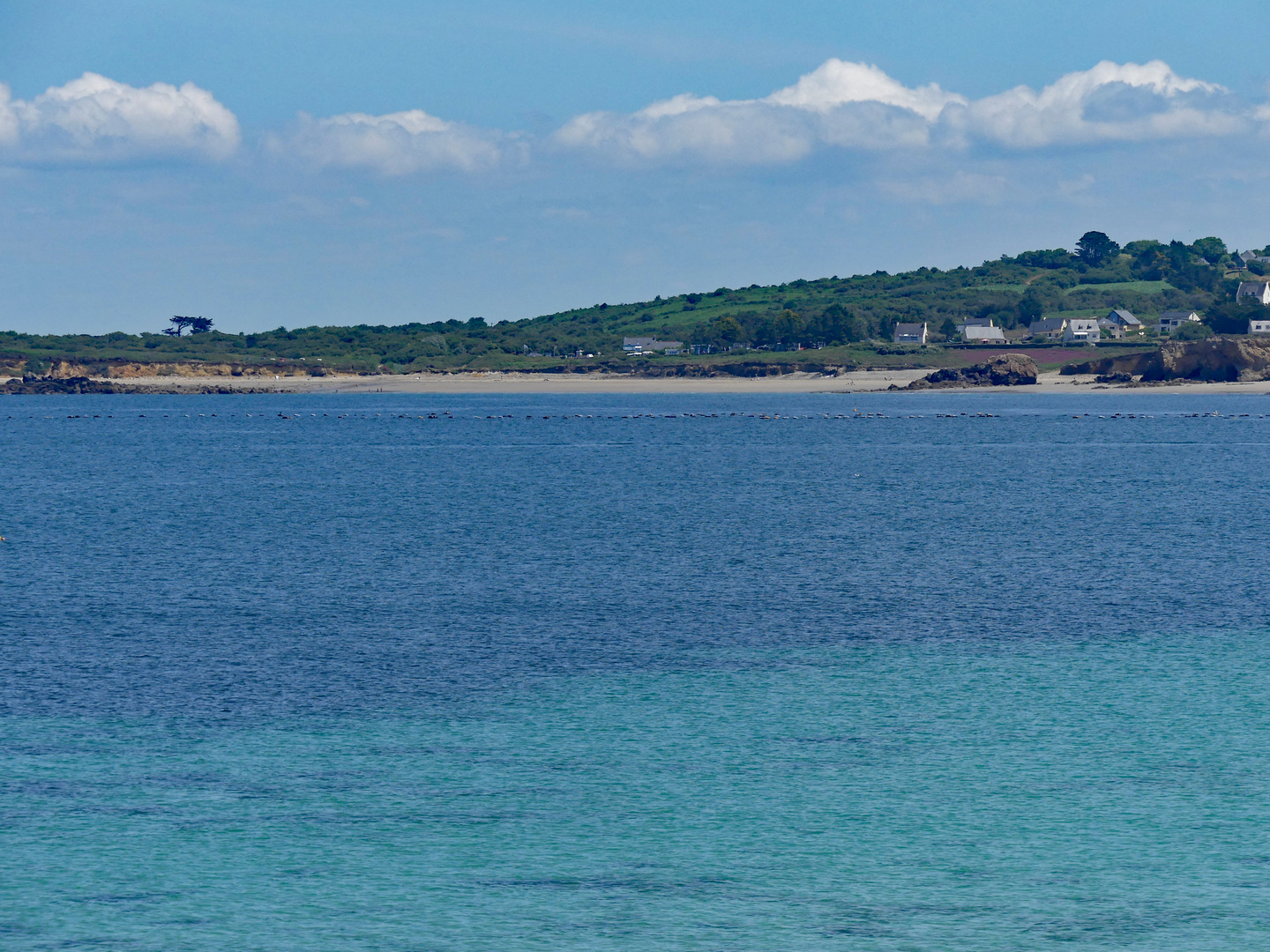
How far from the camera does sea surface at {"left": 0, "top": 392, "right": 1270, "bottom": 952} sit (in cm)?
1597

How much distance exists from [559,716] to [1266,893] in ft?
39.9

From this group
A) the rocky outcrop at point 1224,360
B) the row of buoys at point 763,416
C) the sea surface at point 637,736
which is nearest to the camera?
the sea surface at point 637,736

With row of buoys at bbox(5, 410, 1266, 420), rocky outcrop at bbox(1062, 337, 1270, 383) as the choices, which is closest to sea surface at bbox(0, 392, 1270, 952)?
row of buoys at bbox(5, 410, 1266, 420)

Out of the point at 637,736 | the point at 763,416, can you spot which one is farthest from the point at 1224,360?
the point at 637,736

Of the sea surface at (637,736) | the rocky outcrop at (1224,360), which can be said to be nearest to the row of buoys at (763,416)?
the rocky outcrop at (1224,360)

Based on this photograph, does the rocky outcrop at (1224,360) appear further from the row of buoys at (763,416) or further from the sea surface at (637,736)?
the sea surface at (637,736)

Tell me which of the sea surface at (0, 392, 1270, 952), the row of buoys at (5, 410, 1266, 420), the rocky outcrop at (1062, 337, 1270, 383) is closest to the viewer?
the sea surface at (0, 392, 1270, 952)

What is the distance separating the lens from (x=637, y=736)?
2333cm

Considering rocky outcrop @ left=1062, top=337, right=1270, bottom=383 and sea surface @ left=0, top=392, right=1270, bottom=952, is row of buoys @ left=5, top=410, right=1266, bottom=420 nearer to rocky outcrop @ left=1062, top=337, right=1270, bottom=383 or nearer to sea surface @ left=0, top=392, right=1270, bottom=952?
rocky outcrop @ left=1062, top=337, right=1270, bottom=383

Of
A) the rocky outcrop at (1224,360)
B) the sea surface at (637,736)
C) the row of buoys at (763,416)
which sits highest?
the rocky outcrop at (1224,360)

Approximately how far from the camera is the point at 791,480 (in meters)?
81.0

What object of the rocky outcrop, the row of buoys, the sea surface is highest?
the rocky outcrop

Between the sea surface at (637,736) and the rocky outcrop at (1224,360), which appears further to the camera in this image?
the rocky outcrop at (1224,360)

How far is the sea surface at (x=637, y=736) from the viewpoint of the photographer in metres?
16.0
